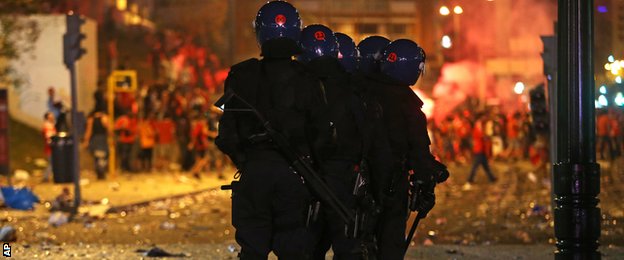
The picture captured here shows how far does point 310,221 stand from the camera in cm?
645

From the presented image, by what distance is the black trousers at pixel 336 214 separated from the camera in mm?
6770

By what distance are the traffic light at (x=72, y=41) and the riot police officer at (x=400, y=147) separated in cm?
926

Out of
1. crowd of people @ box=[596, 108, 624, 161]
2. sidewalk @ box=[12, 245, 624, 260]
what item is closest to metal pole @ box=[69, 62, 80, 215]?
sidewalk @ box=[12, 245, 624, 260]

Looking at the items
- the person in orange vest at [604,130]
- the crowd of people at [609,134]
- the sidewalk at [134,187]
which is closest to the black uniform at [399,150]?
the sidewalk at [134,187]

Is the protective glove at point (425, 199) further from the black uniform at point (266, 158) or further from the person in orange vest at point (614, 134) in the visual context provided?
the person in orange vest at point (614, 134)

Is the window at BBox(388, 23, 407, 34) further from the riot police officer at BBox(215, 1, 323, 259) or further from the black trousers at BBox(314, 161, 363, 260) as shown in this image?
the riot police officer at BBox(215, 1, 323, 259)

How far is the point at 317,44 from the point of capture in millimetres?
7027

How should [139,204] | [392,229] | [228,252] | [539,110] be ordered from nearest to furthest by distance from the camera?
[392,229], [228,252], [539,110], [139,204]

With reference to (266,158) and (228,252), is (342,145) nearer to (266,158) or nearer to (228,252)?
(266,158)

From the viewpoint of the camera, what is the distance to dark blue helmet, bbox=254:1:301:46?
646cm

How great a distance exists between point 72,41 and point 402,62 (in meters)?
9.37

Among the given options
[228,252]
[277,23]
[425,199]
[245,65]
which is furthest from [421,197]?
[228,252]

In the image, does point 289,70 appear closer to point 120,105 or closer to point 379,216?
point 379,216

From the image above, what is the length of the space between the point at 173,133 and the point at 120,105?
134 centimetres
